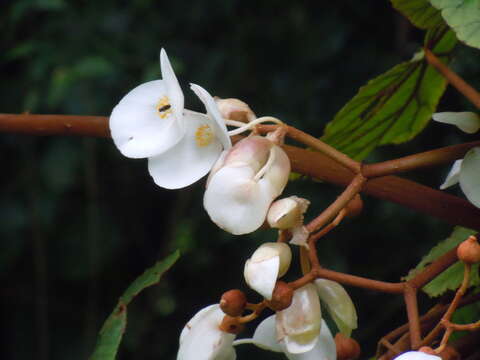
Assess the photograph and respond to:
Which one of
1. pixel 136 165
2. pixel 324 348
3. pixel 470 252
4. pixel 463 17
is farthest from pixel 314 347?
pixel 136 165

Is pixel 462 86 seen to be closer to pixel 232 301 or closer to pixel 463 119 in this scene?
pixel 463 119

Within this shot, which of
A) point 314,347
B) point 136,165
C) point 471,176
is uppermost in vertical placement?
point 471,176

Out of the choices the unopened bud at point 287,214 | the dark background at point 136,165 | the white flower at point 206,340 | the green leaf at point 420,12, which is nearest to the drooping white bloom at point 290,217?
the unopened bud at point 287,214

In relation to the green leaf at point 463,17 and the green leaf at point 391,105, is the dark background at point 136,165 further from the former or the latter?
the green leaf at point 463,17

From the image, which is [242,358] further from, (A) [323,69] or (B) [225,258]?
(A) [323,69]

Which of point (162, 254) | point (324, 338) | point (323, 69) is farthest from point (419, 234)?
point (324, 338)

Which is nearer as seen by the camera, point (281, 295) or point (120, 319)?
point (281, 295)
